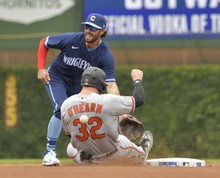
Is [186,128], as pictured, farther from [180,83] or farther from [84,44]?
[84,44]

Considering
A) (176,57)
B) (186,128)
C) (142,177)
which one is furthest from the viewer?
(176,57)

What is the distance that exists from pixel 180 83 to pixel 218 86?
2.43 feet

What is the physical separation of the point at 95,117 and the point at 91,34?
4.49 ft

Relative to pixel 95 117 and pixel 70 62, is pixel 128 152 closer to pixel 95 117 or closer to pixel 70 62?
pixel 95 117

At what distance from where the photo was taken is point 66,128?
32.3 feet

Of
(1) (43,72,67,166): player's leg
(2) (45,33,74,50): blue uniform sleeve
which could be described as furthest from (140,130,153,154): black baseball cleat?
(2) (45,33,74,50): blue uniform sleeve

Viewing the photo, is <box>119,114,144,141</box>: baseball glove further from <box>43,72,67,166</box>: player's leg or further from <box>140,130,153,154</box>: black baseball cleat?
<box>43,72,67,166</box>: player's leg

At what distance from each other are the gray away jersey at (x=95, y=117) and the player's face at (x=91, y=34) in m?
1.15

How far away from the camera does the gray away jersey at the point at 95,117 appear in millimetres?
9492

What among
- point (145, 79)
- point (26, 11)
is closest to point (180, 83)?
point (145, 79)

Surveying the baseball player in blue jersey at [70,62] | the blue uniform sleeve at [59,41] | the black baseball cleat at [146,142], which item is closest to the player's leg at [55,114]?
the baseball player in blue jersey at [70,62]

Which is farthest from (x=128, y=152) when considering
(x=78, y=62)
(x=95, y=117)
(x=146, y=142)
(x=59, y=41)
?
(x=59, y=41)

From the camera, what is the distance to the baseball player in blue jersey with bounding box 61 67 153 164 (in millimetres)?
9500

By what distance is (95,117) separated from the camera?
31.3 ft
